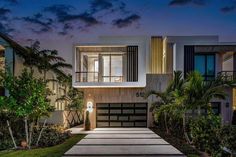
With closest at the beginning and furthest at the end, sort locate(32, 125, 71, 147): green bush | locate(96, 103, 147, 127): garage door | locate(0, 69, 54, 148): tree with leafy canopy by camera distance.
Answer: locate(0, 69, 54, 148): tree with leafy canopy < locate(32, 125, 71, 147): green bush < locate(96, 103, 147, 127): garage door

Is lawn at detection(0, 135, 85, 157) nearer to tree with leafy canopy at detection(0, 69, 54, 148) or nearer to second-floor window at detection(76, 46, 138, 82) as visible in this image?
tree with leafy canopy at detection(0, 69, 54, 148)

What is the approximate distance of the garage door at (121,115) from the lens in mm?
22984

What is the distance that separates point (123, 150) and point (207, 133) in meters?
3.04

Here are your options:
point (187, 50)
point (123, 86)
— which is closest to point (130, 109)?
point (123, 86)

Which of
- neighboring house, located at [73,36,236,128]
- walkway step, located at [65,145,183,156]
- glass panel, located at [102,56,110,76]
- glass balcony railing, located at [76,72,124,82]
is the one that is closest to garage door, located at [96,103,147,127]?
neighboring house, located at [73,36,236,128]

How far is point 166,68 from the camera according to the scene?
23.5 meters

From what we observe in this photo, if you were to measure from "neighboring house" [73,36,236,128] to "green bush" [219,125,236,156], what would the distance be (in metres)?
11.9

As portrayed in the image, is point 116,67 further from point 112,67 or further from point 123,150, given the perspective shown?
point 123,150

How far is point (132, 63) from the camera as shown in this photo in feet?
70.6

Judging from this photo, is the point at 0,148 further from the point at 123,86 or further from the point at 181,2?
the point at 181,2

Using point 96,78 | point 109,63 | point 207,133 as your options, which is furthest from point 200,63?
point 207,133

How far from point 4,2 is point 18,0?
4.78ft

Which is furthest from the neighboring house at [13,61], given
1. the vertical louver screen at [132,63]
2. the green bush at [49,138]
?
the vertical louver screen at [132,63]

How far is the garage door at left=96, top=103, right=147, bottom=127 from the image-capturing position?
22984 mm
